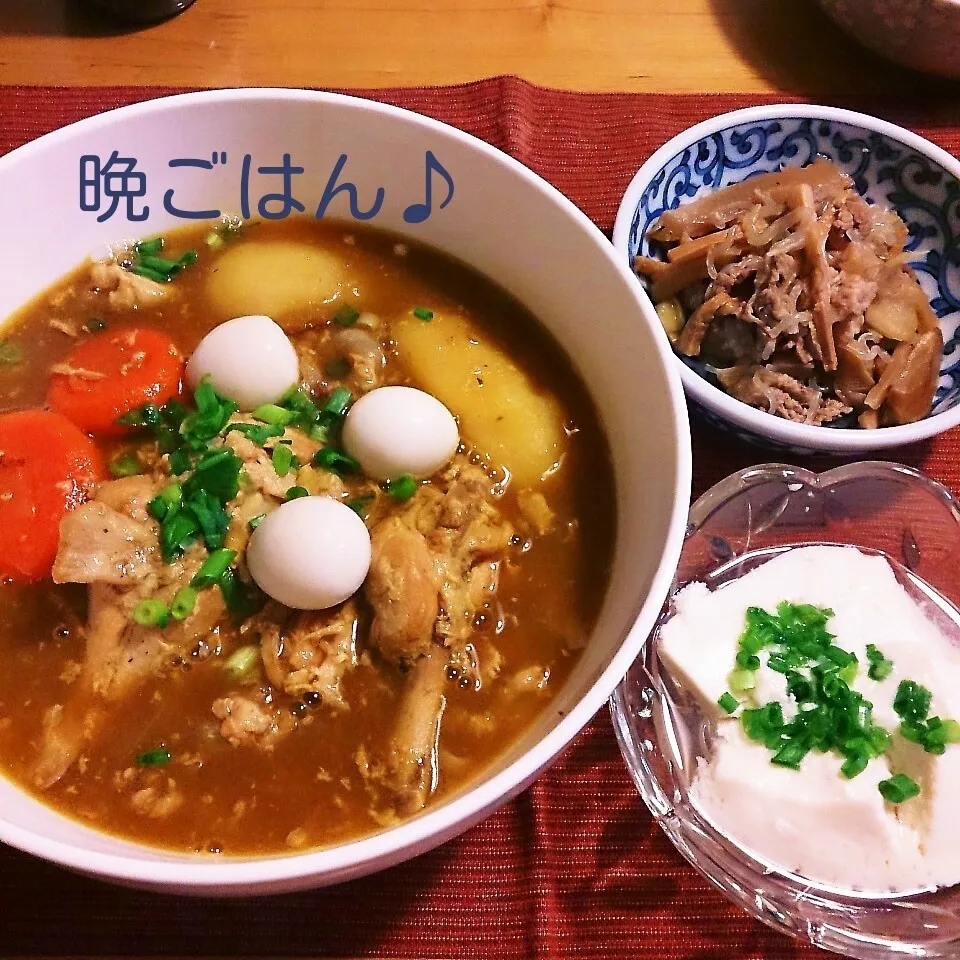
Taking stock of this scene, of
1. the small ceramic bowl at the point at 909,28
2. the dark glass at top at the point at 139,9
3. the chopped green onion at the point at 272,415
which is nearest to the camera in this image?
the chopped green onion at the point at 272,415

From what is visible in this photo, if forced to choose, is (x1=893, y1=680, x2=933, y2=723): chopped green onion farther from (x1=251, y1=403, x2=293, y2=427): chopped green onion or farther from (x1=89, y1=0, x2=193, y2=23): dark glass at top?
(x1=89, y1=0, x2=193, y2=23): dark glass at top

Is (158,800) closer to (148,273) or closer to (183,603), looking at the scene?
(183,603)

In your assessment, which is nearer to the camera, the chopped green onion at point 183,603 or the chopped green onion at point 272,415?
the chopped green onion at point 183,603

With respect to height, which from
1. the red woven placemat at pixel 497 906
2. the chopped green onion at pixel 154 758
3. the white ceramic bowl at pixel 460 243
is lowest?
the red woven placemat at pixel 497 906

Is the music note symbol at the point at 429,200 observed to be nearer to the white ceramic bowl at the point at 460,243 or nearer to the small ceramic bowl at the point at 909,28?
the white ceramic bowl at the point at 460,243

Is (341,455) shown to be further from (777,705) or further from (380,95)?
(380,95)

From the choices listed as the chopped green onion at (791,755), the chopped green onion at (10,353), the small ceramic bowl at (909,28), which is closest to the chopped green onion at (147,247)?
the chopped green onion at (10,353)
